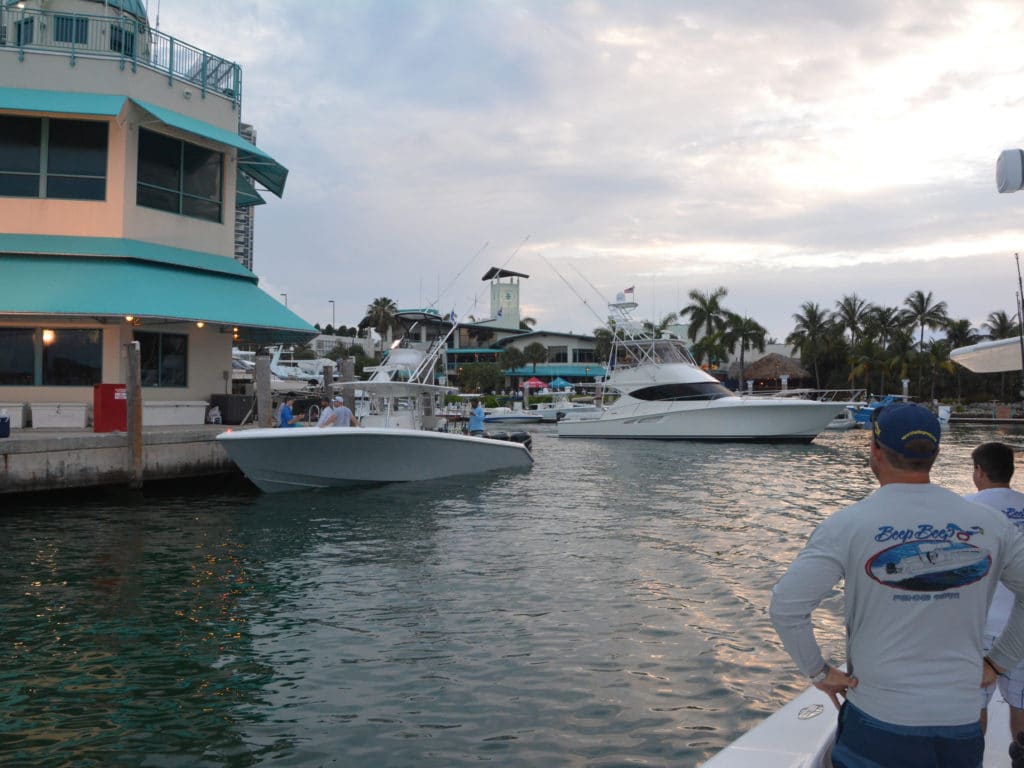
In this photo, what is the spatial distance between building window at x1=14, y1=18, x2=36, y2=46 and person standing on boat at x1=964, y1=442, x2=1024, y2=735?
23621 millimetres

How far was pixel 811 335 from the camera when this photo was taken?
71812 millimetres

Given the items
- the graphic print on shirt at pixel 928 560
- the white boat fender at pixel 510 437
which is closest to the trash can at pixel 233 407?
the white boat fender at pixel 510 437

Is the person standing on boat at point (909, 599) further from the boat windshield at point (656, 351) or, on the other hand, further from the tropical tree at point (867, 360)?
the tropical tree at point (867, 360)

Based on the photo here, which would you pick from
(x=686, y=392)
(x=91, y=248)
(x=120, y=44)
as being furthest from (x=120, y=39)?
(x=686, y=392)

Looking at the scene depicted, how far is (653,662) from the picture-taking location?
696 centimetres

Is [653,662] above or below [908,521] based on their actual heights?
below

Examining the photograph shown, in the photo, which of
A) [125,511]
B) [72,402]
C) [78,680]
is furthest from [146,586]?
[72,402]

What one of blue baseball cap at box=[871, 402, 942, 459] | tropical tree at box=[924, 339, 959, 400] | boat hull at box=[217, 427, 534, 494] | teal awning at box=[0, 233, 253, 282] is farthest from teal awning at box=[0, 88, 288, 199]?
tropical tree at box=[924, 339, 959, 400]

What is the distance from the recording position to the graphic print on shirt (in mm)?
2541

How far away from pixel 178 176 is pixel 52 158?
292cm

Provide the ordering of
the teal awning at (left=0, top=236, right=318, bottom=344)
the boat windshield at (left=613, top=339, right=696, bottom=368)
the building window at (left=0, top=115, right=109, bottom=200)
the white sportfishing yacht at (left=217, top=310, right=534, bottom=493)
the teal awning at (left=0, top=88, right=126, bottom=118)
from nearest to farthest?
the white sportfishing yacht at (left=217, top=310, right=534, bottom=493) < the teal awning at (left=0, top=236, right=318, bottom=344) < the teal awning at (left=0, top=88, right=126, bottom=118) < the building window at (left=0, top=115, right=109, bottom=200) < the boat windshield at (left=613, top=339, right=696, bottom=368)

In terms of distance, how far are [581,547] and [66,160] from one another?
16.4 m

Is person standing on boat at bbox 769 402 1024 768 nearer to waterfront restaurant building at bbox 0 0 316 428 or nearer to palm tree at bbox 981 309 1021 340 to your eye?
waterfront restaurant building at bbox 0 0 316 428

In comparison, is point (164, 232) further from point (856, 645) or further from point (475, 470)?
point (856, 645)
